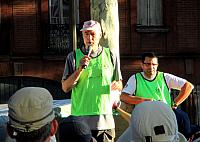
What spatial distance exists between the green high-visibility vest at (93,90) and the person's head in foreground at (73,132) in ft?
1.19

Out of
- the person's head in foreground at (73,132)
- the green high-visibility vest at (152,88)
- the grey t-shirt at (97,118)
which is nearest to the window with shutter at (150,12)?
the green high-visibility vest at (152,88)

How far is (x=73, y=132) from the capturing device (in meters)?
4.84

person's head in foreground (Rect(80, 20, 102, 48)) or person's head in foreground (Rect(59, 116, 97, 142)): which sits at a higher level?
person's head in foreground (Rect(80, 20, 102, 48))

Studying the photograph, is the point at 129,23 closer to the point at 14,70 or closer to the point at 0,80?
the point at 14,70

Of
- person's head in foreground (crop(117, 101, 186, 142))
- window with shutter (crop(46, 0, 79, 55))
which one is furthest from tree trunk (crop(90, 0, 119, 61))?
window with shutter (crop(46, 0, 79, 55))

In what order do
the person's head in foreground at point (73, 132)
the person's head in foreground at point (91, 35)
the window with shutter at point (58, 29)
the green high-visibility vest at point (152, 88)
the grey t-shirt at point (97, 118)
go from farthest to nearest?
the window with shutter at point (58, 29) < the green high-visibility vest at point (152, 88) < the person's head in foreground at point (91, 35) < the grey t-shirt at point (97, 118) < the person's head in foreground at point (73, 132)

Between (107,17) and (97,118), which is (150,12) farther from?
(97,118)

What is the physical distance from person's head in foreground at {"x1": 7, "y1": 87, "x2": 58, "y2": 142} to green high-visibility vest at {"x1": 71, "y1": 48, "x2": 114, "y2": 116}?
237cm

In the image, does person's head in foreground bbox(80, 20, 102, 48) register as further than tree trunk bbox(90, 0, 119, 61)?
No

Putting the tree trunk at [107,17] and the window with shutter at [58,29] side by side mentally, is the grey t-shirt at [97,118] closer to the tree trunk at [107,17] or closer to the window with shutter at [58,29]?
the tree trunk at [107,17]

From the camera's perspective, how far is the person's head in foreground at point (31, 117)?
283 cm

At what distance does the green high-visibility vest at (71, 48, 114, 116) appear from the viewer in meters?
5.35

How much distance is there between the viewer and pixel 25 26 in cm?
1959

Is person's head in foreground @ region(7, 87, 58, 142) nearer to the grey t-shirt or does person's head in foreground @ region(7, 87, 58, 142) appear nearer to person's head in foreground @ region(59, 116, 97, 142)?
person's head in foreground @ region(59, 116, 97, 142)
